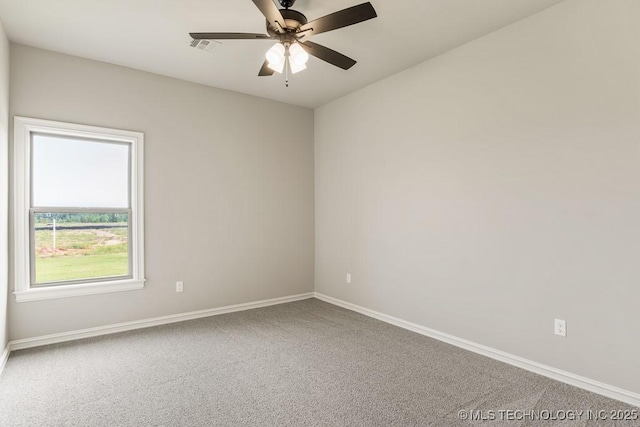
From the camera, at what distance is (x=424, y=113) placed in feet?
12.0

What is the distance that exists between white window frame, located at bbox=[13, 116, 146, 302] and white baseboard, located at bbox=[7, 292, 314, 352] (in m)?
0.37

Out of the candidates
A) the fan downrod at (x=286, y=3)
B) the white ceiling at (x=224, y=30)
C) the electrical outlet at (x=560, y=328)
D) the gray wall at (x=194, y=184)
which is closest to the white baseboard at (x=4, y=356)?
the gray wall at (x=194, y=184)

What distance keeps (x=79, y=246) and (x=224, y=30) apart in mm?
2614

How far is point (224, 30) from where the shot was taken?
3.03m

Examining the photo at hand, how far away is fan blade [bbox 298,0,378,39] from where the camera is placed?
6.72 ft

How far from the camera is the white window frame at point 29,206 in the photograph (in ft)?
10.6

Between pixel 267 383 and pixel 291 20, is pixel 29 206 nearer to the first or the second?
pixel 267 383

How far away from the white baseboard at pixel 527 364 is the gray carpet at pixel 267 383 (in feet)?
0.24

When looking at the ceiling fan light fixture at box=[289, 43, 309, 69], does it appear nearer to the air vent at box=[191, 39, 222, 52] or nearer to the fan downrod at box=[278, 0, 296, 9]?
the fan downrod at box=[278, 0, 296, 9]

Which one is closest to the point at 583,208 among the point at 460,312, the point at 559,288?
the point at 559,288

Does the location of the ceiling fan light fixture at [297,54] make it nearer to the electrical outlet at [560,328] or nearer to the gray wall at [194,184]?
the gray wall at [194,184]

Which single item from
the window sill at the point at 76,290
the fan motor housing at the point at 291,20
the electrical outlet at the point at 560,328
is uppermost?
the fan motor housing at the point at 291,20

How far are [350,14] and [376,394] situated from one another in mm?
2468

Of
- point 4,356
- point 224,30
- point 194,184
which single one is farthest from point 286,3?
point 4,356
